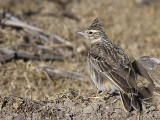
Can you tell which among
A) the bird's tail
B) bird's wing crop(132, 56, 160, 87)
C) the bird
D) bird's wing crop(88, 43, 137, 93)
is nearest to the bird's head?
the bird

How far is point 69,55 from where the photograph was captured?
10.3 meters

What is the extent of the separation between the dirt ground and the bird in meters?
0.23

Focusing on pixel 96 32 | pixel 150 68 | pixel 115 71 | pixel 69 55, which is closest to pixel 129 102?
pixel 115 71

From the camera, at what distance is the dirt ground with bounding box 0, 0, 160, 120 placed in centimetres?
601

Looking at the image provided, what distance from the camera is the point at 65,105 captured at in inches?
243

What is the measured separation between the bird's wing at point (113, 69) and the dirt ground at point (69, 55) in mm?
376

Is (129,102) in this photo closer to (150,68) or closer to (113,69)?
(113,69)

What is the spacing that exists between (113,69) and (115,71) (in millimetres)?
78

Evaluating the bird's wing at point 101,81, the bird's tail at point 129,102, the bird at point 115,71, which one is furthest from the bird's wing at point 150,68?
the bird's tail at point 129,102

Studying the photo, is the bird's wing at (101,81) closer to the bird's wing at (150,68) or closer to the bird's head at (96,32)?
the bird's wing at (150,68)

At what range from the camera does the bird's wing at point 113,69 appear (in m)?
5.98

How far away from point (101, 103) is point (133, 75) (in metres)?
0.69

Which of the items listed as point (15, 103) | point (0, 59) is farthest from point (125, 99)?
point (0, 59)

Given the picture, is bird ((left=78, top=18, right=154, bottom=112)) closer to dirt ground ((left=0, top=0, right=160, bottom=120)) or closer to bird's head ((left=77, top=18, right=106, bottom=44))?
bird's head ((left=77, top=18, right=106, bottom=44))
